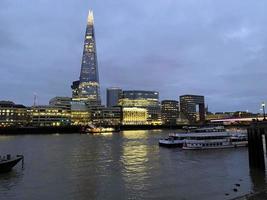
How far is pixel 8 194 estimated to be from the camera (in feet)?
135

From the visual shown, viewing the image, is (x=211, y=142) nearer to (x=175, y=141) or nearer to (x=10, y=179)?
(x=175, y=141)

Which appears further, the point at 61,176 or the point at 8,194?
the point at 61,176

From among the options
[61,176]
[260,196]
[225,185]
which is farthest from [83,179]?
[260,196]

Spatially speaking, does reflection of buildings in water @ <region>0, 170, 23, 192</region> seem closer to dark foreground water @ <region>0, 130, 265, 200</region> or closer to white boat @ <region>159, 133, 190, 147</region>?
dark foreground water @ <region>0, 130, 265, 200</region>

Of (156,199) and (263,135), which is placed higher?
(263,135)

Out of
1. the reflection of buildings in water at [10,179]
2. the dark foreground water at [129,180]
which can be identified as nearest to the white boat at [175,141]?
the dark foreground water at [129,180]

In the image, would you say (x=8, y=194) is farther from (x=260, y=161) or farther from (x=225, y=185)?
(x=260, y=161)

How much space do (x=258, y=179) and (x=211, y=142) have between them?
160 feet

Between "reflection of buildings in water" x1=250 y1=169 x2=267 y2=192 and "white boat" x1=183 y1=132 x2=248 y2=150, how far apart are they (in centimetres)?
3986

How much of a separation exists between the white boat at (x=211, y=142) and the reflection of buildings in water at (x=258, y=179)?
3986cm

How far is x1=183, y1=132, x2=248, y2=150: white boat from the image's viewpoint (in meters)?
92.7

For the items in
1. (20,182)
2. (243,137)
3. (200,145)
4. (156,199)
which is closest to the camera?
(156,199)

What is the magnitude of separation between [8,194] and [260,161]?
35.4m

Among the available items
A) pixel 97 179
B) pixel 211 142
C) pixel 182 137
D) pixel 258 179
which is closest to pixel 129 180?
pixel 97 179
